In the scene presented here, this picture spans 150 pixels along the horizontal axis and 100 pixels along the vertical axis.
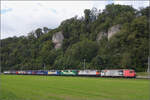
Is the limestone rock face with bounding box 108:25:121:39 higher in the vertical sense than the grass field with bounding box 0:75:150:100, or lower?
higher

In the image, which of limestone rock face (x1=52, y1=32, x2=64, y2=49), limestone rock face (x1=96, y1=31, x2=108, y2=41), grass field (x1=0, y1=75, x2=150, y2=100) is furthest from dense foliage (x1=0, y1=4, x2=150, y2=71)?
grass field (x1=0, y1=75, x2=150, y2=100)

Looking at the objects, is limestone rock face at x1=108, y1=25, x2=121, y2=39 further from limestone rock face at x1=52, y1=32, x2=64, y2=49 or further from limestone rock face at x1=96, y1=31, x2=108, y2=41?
limestone rock face at x1=52, y1=32, x2=64, y2=49

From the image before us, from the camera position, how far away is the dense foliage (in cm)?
8250

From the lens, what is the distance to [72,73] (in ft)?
235

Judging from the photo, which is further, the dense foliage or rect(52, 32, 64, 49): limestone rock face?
rect(52, 32, 64, 49): limestone rock face

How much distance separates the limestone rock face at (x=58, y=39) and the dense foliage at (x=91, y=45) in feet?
10.0

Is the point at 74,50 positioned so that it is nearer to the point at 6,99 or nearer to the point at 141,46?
the point at 141,46

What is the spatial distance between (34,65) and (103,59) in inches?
2282

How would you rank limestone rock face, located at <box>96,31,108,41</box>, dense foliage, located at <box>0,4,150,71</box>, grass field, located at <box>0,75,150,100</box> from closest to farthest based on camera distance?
grass field, located at <box>0,75,150,100</box>, dense foliage, located at <box>0,4,150,71</box>, limestone rock face, located at <box>96,31,108,41</box>

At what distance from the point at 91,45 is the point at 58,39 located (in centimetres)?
3976

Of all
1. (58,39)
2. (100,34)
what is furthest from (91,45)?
(58,39)

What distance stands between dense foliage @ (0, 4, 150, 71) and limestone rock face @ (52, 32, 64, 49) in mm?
3056

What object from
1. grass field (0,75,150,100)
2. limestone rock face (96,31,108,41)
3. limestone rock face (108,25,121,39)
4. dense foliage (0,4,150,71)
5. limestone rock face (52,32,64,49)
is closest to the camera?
grass field (0,75,150,100)

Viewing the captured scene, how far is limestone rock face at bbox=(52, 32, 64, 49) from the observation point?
5561 inches
